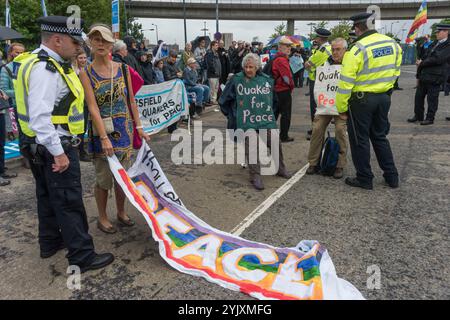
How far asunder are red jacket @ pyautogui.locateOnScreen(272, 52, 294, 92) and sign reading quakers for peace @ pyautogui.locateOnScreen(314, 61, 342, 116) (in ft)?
3.32

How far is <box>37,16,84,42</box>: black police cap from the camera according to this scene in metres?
2.66

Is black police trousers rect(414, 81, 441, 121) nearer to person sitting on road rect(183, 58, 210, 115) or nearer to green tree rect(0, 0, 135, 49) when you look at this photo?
person sitting on road rect(183, 58, 210, 115)

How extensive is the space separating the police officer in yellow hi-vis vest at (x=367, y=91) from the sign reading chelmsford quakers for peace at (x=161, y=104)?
4593mm

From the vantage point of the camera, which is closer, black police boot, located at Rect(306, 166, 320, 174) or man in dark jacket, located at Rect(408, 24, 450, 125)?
black police boot, located at Rect(306, 166, 320, 174)

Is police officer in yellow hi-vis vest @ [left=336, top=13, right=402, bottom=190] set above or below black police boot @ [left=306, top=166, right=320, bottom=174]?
above

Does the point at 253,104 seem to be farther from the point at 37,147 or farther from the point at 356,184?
the point at 37,147

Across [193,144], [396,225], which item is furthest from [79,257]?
[193,144]

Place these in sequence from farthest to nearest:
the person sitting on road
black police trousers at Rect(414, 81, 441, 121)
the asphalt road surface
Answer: the person sitting on road < black police trousers at Rect(414, 81, 441, 121) < the asphalt road surface

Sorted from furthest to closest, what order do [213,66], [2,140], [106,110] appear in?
[213,66] < [2,140] < [106,110]

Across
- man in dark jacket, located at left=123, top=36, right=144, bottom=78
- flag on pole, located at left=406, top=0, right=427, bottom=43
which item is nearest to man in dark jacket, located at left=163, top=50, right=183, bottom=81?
man in dark jacket, located at left=123, top=36, right=144, bottom=78

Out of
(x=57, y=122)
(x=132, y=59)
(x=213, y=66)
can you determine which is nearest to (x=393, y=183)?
(x=57, y=122)

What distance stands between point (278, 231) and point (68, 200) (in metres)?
2.07

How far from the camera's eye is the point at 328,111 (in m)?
5.56

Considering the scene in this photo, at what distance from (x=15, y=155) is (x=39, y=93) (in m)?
4.52
